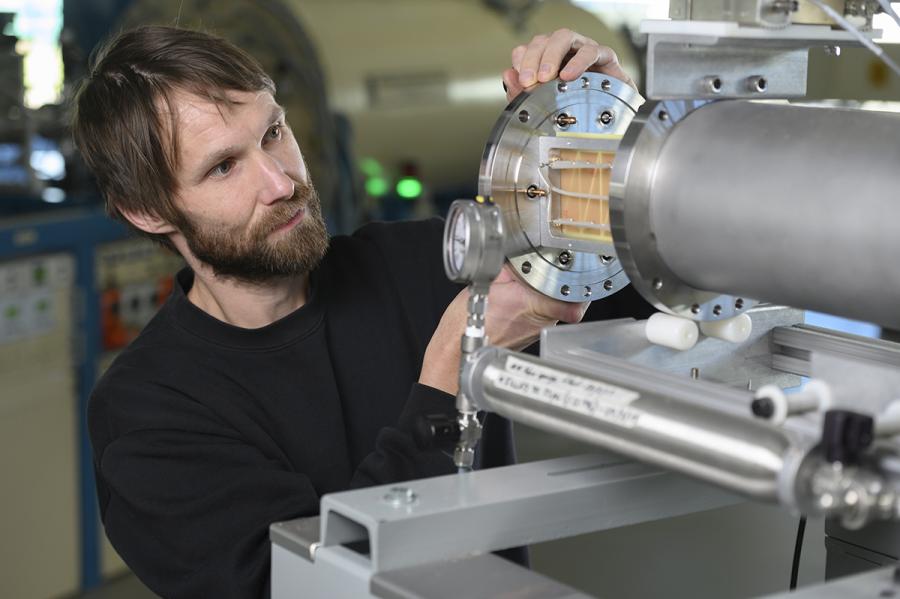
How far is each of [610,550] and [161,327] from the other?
5.60 feet

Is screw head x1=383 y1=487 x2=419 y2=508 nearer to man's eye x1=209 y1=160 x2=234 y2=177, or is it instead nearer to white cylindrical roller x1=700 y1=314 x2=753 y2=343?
white cylindrical roller x1=700 y1=314 x2=753 y2=343

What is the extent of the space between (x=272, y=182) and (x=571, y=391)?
0.66 m

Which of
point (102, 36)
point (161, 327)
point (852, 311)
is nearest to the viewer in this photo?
point (852, 311)

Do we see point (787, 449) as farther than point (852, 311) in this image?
No

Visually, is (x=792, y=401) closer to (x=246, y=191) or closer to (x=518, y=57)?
(x=518, y=57)

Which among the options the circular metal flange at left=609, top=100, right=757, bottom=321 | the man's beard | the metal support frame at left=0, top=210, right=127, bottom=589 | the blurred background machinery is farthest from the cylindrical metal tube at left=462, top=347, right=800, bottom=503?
the metal support frame at left=0, top=210, right=127, bottom=589

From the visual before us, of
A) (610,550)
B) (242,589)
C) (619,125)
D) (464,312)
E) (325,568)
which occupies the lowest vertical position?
(610,550)

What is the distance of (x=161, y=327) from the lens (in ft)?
4.62

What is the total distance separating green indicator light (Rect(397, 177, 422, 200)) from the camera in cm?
334

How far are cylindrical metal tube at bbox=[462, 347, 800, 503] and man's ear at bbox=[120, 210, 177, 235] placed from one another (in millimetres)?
711

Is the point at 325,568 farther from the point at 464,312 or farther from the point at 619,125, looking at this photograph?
the point at 619,125

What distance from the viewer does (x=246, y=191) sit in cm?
136

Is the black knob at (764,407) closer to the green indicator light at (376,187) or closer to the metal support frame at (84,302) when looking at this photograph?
the metal support frame at (84,302)

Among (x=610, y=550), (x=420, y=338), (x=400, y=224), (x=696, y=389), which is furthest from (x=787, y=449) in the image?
(x=610, y=550)
